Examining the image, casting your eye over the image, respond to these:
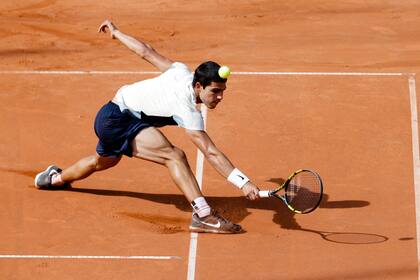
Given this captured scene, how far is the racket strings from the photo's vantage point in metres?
11.9

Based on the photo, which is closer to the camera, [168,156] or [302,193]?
[302,193]

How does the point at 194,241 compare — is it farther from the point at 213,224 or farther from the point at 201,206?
the point at 201,206

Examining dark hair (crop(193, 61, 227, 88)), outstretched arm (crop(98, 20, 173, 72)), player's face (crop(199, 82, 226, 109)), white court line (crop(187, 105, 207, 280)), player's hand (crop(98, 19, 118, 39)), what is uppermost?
player's hand (crop(98, 19, 118, 39))

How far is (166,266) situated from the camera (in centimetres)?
1177

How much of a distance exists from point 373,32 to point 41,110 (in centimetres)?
472

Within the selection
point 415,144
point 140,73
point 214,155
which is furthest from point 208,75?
point 140,73

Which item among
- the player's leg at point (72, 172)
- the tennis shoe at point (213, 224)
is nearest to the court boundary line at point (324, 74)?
the tennis shoe at point (213, 224)

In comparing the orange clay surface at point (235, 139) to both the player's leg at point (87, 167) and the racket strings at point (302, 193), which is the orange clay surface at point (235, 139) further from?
the racket strings at point (302, 193)

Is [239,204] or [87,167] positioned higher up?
[87,167]

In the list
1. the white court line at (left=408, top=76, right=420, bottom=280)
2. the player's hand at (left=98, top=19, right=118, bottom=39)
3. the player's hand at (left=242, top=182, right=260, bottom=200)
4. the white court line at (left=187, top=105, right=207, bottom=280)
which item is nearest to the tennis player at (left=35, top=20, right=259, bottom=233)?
the white court line at (left=187, top=105, right=207, bottom=280)

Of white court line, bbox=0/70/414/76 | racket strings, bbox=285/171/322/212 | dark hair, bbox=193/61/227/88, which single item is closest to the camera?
dark hair, bbox=193/61/227/88

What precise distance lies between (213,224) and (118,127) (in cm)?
130

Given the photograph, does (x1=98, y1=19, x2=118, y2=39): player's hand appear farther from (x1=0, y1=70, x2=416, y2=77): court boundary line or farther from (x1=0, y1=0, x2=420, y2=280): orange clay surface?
(x1=0, y1=70, x2=416, y2=77): court boundary line

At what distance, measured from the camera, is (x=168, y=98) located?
477 inches
